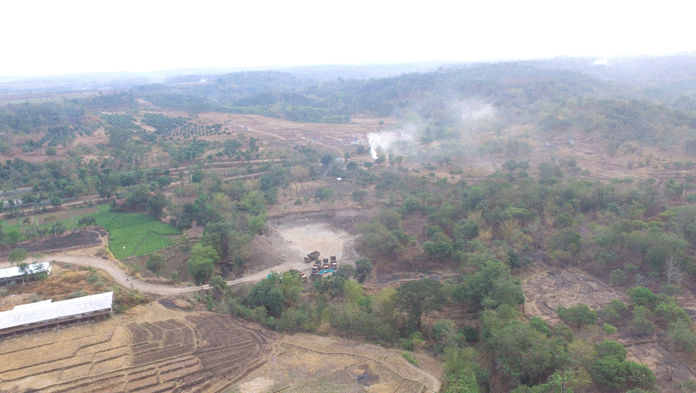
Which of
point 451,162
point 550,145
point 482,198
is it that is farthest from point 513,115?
point 482,198

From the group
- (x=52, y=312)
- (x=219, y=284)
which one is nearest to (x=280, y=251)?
(x=219, y=284)

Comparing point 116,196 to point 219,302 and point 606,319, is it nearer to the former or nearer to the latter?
point 219,302

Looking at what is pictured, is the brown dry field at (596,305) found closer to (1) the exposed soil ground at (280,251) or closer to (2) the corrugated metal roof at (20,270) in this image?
(1) the exposed soil ground at (280,251)

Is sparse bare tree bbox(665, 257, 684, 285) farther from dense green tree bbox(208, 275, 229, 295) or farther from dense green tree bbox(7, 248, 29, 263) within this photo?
dense green tree bbox(7, 248, 29, 263)

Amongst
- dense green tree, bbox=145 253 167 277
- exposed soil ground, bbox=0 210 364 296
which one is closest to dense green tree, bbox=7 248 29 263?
exposed soil ground, bbox=0 210 364 296

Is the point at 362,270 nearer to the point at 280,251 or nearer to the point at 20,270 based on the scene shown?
the point at 280,251

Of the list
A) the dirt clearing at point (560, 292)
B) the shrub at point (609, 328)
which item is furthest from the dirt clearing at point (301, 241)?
the shrub at point (609, 328)
